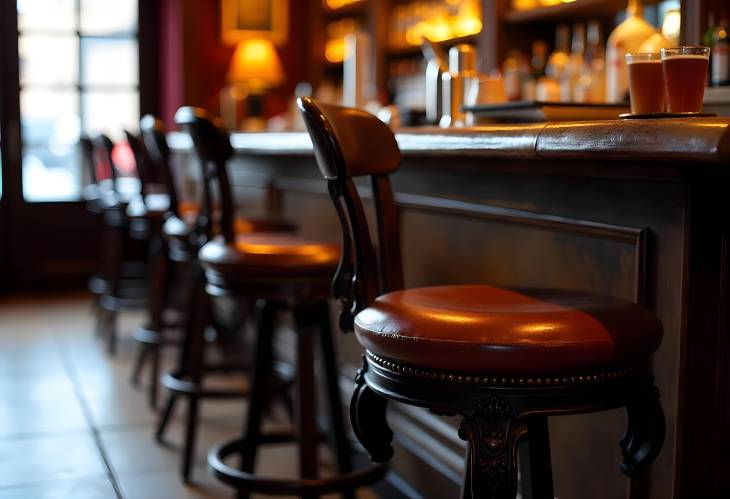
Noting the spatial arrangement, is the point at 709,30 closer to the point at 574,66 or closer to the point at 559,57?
the point at 574,66

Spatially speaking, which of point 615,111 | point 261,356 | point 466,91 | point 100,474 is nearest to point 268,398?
point 100,474

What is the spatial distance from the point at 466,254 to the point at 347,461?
22.7 inches

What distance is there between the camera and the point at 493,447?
1.25 meters

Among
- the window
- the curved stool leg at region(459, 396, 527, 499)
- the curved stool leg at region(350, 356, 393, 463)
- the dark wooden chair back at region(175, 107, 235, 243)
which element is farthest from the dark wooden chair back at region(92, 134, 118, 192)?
the curved stool leg at region(459, 396, 527, 499)

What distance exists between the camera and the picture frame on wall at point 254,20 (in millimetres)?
6496

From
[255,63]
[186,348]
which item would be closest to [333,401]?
[186,348]

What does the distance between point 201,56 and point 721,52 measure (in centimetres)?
444

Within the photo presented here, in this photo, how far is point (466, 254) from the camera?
215 cm

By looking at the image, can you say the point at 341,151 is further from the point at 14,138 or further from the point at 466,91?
the point at 14,138

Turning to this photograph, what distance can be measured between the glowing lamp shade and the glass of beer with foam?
16.4 feet

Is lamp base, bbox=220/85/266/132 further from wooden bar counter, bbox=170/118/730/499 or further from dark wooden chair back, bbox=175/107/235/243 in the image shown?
wooden bar counter, bbox=170/118/730/499

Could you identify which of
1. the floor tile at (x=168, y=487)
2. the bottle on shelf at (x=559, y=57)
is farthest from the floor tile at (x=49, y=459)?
the bottle on shelf at (x=559, y=57)

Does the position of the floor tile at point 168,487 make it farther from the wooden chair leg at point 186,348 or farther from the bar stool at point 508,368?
the bar stool at point 508,368

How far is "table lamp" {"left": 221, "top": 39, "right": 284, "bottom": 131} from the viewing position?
5918mm
